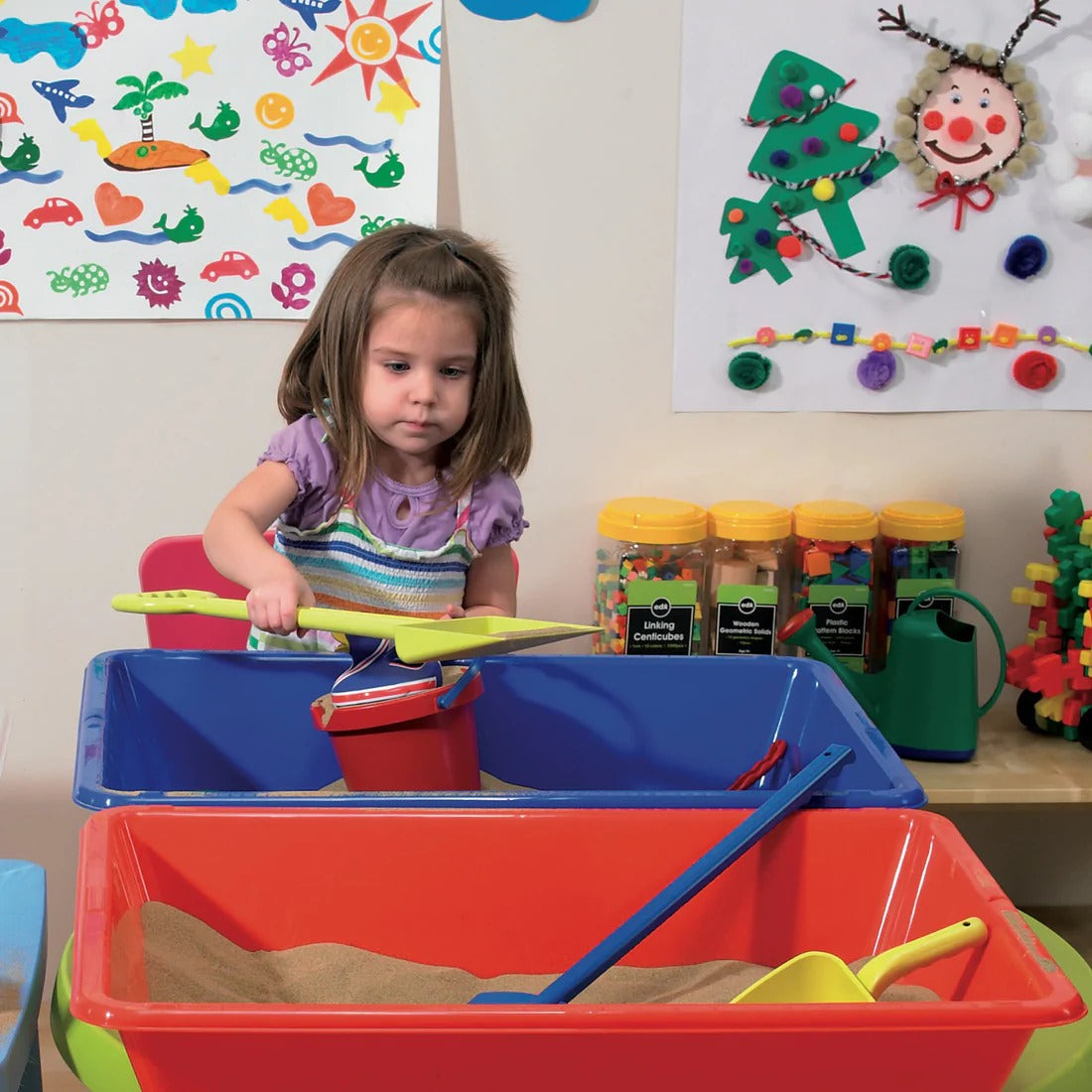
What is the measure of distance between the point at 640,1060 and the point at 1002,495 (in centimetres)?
134

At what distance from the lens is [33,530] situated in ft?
5.26

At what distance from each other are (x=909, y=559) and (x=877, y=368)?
237mm

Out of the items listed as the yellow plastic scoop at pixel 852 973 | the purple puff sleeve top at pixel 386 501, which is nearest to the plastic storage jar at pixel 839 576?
the purple puff sleeve top at pixel 386 501

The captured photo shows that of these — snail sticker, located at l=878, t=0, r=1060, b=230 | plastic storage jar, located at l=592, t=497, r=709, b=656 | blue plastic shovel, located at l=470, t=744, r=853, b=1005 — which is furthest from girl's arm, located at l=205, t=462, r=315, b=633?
Answer: snail sticker, located at l=878, t=0, r=1060, b=230

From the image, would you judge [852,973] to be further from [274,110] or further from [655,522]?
[274,110]

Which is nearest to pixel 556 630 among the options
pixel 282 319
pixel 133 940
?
pixel 133 940

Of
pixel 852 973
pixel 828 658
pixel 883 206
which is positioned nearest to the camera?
Result: pixel 852 973

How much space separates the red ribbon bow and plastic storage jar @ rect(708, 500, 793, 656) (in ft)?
1.34

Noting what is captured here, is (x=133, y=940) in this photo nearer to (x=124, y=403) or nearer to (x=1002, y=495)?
(x=124, y=403)

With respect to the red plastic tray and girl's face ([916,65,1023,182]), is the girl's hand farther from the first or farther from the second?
girl's face ([916,65,1023,182])

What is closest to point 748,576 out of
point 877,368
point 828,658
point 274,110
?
point 828,658

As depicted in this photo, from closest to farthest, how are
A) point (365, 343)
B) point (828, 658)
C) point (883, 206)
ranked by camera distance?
point (365, 343), point (828, 658), point (883, 206)

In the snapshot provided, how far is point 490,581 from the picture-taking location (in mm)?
1186

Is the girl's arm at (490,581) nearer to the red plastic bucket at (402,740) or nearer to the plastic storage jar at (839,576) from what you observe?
the red plastic bucket at (402,740)
